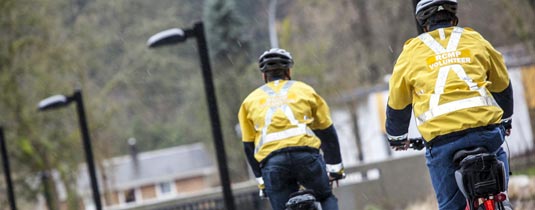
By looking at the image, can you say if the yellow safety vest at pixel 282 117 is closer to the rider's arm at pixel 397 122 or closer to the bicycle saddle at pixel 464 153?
the rider's arm at pixel 397 122

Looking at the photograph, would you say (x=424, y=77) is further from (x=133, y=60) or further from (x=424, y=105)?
(x=133, y=60)

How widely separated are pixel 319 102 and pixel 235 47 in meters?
42.3

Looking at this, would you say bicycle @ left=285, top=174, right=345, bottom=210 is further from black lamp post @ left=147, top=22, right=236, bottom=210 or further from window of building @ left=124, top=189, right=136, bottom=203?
window of building @ left=124, top=189, right=136, bottom=203

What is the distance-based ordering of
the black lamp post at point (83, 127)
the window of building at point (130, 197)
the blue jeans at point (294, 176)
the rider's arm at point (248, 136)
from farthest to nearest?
the window of building at point (130, 197) → the black lamp post at point (83, 127) → the rider's arm at point (248, 136) → the blue jeans at point (294, 176)

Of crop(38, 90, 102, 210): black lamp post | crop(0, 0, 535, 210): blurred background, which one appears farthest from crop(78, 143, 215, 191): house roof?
crop(38, 90, 102, 210): black lamp post

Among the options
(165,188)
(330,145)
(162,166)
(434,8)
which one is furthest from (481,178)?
(162,166)

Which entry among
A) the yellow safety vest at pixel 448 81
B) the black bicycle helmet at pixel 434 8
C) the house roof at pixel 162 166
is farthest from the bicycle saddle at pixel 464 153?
the house roof at pixel 162 166

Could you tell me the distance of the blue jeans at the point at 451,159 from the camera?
514 centimetres

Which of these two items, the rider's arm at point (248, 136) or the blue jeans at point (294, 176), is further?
the rider's arm at point (248, 136)

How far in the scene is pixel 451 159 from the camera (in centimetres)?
518

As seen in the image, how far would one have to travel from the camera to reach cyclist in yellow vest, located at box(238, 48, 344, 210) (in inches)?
274

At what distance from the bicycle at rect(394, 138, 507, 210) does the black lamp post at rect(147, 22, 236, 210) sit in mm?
8035

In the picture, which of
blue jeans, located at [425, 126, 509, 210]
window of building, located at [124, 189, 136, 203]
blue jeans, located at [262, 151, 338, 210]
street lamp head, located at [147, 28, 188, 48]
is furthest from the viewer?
window of building, located at [124, 189, 136, 203]

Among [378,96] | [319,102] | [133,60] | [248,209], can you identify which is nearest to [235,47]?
[133,60]
